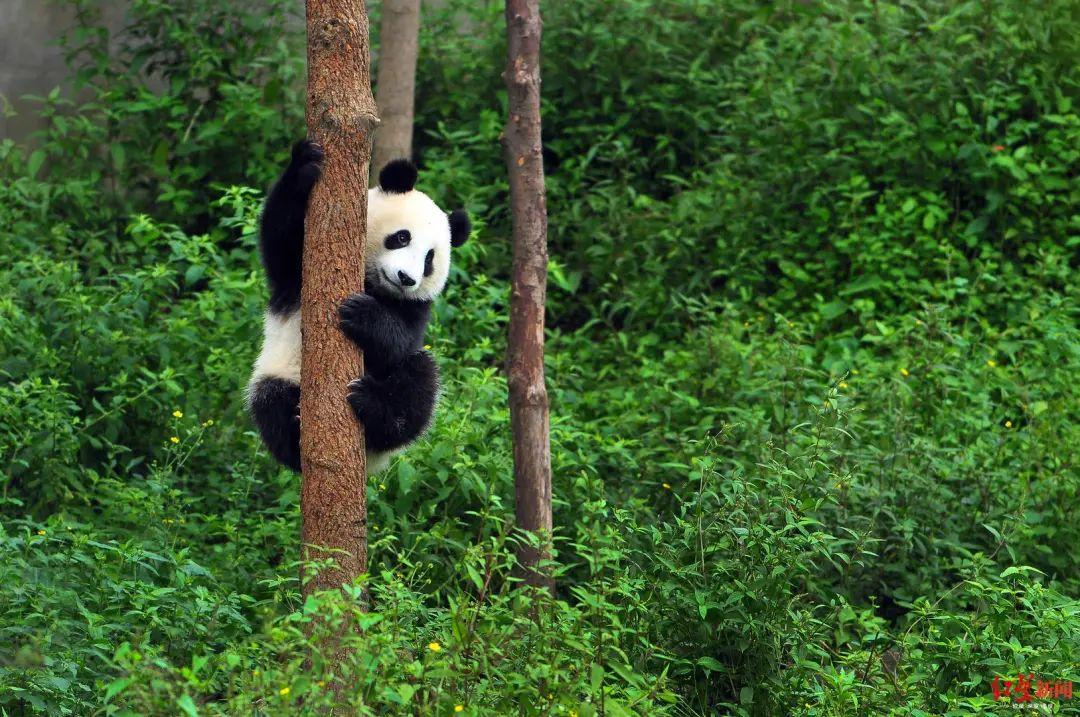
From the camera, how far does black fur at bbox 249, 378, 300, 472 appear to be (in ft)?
14.4

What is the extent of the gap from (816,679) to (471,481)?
5.28 feet

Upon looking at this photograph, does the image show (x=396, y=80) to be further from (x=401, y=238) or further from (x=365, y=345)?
(x=365, y=345)

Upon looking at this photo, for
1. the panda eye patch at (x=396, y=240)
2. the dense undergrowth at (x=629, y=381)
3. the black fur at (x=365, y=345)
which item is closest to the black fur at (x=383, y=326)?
the black fur at (x=365, y=345)

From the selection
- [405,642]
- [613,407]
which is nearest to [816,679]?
[405,642]

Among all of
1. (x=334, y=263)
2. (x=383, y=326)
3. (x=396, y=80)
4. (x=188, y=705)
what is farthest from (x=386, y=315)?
(x=396, y=80)

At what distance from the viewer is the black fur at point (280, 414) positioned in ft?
14.4

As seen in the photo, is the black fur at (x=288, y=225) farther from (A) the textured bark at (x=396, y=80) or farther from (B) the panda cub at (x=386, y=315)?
(A) the textured bark at (x=396, y=80)

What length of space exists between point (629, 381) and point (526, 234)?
1909 millimetres

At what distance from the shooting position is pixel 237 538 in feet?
15.6

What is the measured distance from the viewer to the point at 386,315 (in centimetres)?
396

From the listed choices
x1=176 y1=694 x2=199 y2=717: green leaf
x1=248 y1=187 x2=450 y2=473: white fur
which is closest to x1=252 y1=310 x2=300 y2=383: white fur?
x1=248 y1=187 x2=450 y2=473: white fur

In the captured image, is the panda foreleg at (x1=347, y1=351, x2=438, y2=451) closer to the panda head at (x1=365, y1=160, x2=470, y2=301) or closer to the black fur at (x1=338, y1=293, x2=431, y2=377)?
the black fur at (x1=338, y1=293, x2=431, y2=377)

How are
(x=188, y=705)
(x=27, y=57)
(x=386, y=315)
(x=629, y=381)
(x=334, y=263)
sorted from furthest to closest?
(x=27, y=57) → (x=629, y=381) → (x=386, y=315) → (x=334, y=263) → (x=188, y=705)

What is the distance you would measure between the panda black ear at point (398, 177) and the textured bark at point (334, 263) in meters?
0.84
